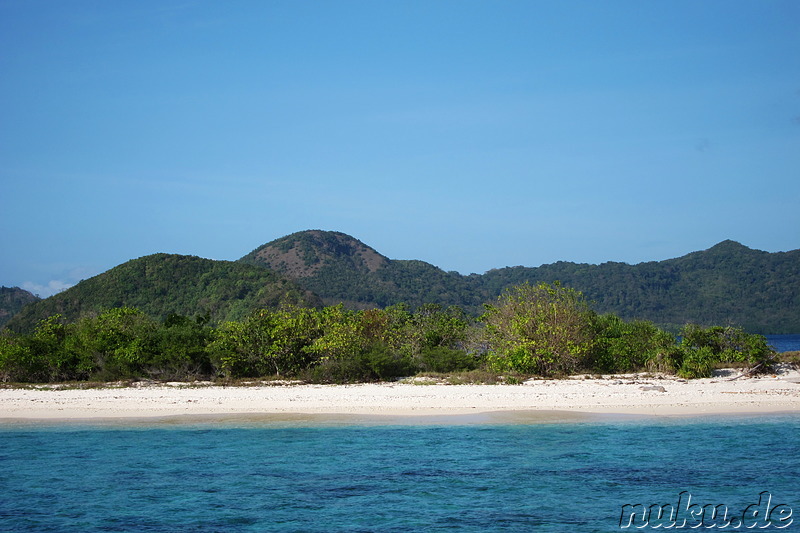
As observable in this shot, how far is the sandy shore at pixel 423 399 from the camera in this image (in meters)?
19.4

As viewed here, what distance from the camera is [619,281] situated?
12838 centimetres

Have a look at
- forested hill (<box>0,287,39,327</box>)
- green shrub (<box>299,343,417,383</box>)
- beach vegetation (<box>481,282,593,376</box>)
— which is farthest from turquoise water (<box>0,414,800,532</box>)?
forested hill (<box>0,287,39,327</box>)

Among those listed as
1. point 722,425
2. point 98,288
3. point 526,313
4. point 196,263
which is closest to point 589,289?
point 196,263

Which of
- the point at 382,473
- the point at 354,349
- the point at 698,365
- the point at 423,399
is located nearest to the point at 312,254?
the point at 354,349

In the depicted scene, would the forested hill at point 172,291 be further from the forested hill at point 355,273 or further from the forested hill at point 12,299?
the forested hill at point 12,299

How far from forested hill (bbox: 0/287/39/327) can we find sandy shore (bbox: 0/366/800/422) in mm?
84000

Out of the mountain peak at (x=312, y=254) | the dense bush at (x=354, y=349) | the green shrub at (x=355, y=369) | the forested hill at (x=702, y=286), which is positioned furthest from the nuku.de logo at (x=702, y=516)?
the mountain peak at (x=312, y=254)

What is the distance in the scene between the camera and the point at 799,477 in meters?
12.8

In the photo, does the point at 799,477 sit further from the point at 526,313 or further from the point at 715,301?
the point at 715,301

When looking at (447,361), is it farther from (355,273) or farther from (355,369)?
(355,273)

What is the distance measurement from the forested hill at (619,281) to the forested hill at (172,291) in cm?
2968

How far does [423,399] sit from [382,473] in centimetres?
751

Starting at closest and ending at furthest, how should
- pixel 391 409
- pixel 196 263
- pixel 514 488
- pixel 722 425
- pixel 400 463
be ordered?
pixel 514 488 < pixel 400 463 < pixel 722 425 < pixel 391 409 < pixel 196 263

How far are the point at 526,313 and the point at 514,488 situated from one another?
14.2 m
